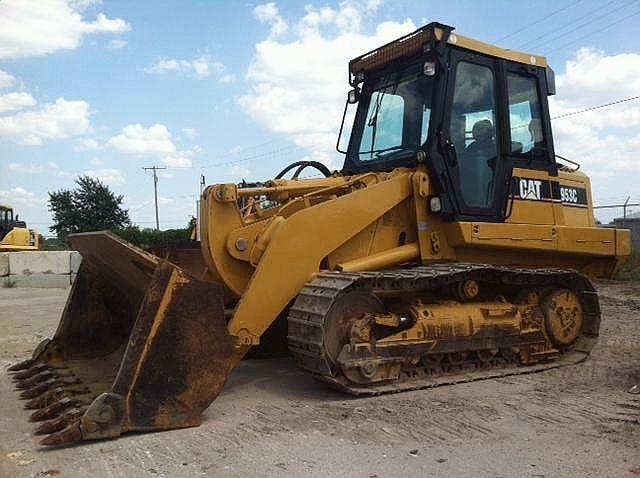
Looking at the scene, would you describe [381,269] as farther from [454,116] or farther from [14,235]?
[14,235]

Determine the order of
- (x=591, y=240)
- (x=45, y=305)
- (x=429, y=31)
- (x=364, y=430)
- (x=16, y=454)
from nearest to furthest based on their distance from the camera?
(x=16, y=454), (x=364, y=430), (x=429, y=31), (x=591, y=240), (x=45, y=305)

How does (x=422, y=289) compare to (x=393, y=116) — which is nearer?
(x=422, y=289)

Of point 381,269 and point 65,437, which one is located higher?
point 381,269

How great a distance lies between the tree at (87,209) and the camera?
41.3 m

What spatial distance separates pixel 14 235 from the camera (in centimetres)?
2353

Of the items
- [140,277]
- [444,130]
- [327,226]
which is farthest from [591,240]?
[140,277]

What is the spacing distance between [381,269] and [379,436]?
6.49 feet

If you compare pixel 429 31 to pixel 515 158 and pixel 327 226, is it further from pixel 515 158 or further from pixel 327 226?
pixel 327 226

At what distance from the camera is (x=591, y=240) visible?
719 cm

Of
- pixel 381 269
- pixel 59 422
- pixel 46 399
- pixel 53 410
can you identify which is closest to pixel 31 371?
pixel 46 399

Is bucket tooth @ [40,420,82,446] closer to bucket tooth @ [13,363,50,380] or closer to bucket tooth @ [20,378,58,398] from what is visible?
bucket tooth @ [20,378,58,398]

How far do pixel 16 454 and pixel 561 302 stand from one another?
514 cm

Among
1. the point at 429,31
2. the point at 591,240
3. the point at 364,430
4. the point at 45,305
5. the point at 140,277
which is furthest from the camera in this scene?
the point at 45,305

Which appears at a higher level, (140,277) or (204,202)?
(204,202)
